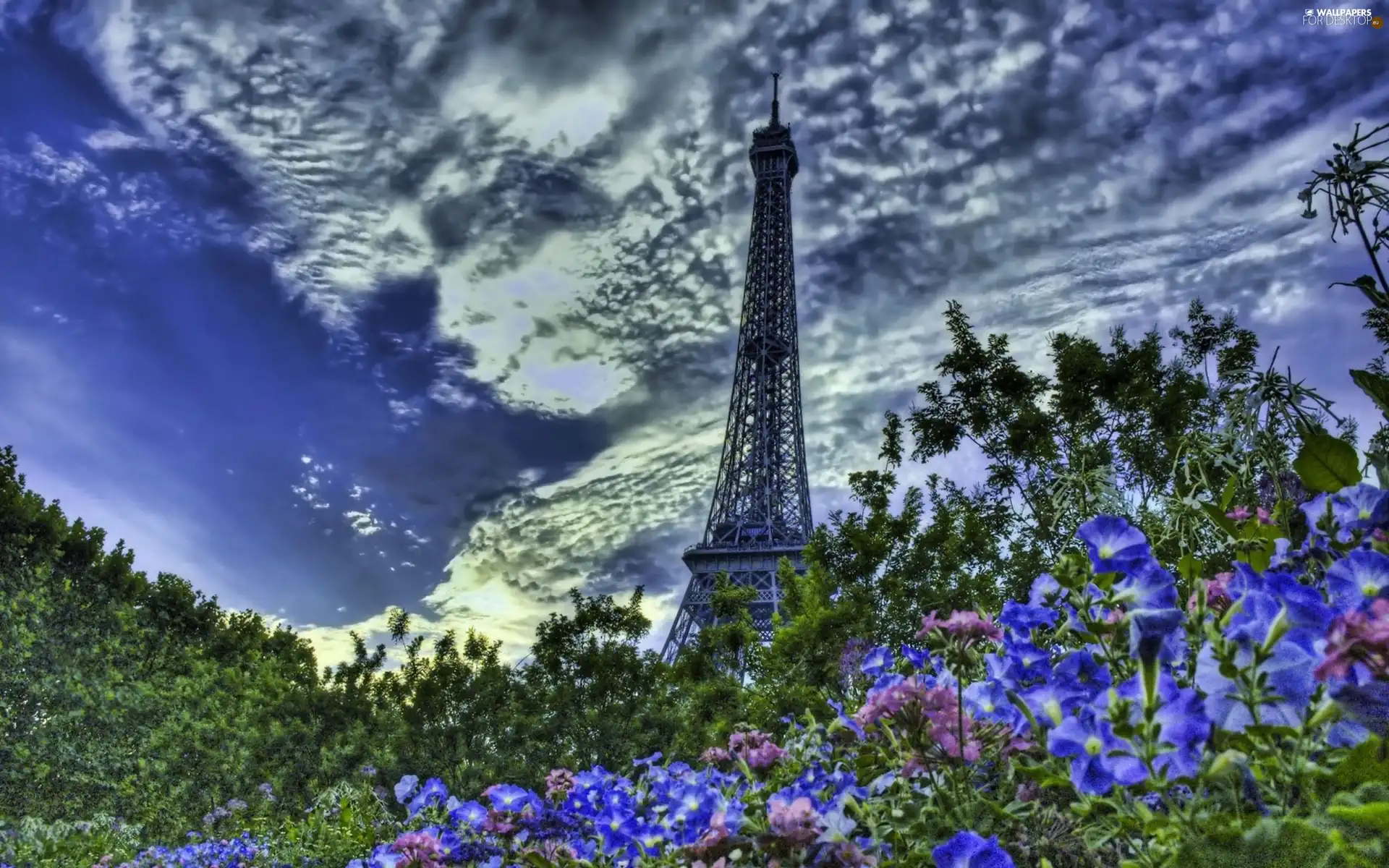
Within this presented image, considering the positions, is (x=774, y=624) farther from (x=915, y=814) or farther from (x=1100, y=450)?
(x=915, y=814)

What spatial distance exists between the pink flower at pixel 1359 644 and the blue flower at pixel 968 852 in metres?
0.57

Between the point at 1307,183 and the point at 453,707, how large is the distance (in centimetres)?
1163

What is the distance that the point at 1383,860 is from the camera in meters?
0.85

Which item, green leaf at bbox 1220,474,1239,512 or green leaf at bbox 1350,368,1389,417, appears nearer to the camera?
green leaf at bbox 1350,368,1389,417

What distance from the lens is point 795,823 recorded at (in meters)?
1.59

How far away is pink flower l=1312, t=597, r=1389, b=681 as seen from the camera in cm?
90

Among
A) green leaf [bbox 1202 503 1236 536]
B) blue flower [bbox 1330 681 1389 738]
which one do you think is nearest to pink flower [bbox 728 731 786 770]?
green leaf [bbox 1202 503 1236 536]

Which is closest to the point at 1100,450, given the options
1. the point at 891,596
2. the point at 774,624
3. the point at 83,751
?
the point at 891,596

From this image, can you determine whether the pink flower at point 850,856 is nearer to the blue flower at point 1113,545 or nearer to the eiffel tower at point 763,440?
the blue flower at point 1113,545

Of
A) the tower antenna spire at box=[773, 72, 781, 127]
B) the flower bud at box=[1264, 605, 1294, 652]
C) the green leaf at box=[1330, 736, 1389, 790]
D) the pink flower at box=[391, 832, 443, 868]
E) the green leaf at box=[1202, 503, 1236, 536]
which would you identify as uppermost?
the tower antenna spire at box=[773, 72, 781, 127]

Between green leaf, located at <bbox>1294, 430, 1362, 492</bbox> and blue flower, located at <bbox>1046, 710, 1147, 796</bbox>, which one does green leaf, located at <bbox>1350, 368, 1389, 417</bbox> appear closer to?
green leaf, located at <bbox>1294, 430, 1362, 492</bbox>

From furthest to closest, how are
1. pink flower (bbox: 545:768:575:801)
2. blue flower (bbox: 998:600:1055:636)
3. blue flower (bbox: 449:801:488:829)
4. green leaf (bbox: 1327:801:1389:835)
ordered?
pink flower (bbox: 545:768:575:801), blue flower (bbox: 449:801:488:829), blue flower (bbox: 998:600:1055:636), green leaf (bbox: 1327:801:1389:835)

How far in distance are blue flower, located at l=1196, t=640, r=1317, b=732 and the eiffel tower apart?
22.7m

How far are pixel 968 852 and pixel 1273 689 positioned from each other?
510 mm
